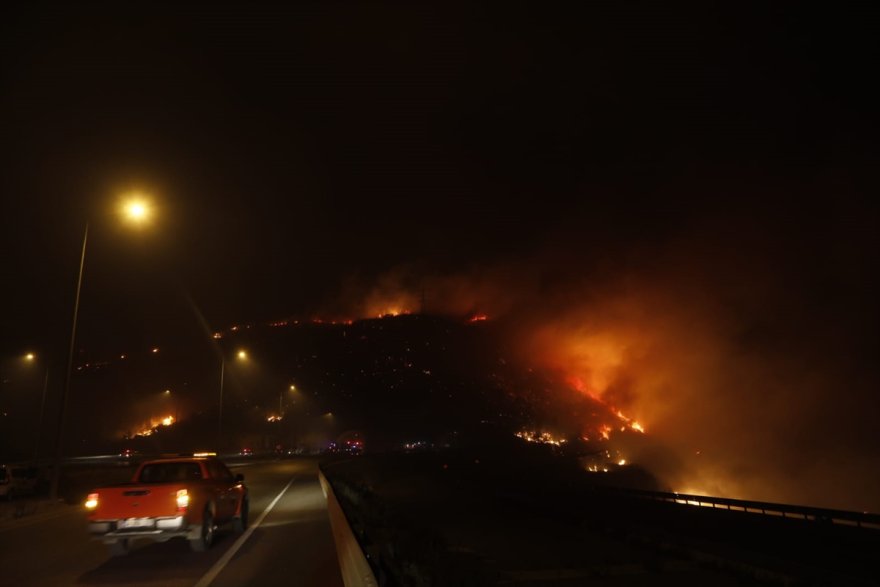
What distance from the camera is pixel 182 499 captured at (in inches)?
460

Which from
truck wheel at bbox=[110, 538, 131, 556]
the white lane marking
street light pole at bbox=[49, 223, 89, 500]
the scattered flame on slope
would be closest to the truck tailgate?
truck wheel at bbox=[110, 538, 131, 556]

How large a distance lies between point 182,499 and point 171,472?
3.01 metres

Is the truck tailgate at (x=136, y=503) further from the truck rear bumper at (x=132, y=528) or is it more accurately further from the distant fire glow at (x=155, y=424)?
the distant fire glow at (x=155, y=424)

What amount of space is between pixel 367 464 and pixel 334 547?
1714 inches

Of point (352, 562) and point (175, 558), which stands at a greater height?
point (175, 558)

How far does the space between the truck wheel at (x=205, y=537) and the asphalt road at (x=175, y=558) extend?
5.9 inches

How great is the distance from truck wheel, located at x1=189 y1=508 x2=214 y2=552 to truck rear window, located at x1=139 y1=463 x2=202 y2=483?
153 cm

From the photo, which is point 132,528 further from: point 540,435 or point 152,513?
point 540,435

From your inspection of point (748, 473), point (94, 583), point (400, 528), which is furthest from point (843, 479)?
point (94, 583)

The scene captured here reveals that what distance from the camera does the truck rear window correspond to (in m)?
14.1

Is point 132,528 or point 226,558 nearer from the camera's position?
point 132,528

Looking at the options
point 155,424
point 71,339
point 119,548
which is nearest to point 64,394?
point 71,339

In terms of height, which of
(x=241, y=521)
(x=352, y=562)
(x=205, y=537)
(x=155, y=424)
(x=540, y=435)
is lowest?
(x=352, y=562)

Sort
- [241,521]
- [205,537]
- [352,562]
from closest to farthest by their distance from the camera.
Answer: [352,562] < [205,537] < [241,521]
